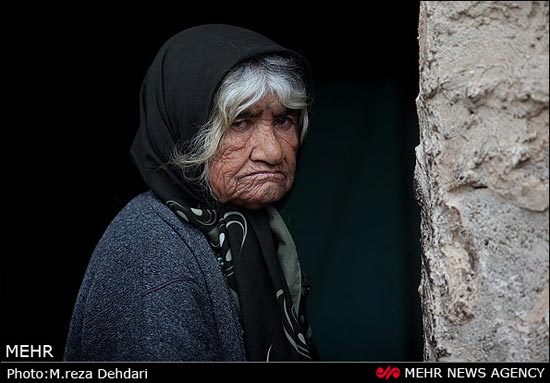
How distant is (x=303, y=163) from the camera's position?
441 centimetres

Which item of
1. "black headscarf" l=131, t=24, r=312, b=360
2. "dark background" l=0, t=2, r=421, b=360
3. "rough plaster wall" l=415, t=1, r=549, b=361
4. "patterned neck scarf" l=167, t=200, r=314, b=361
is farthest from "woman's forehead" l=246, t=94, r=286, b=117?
"dark background" l=0, t=2, r=421, b=360

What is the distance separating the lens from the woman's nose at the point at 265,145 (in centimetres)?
241

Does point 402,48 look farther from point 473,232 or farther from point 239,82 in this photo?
point 473,232

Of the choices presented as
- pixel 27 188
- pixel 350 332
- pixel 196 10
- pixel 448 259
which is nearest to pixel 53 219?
Answer: pixel 27 188

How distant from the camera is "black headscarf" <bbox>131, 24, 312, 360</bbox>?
2.33m

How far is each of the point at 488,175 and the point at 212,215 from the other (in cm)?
90

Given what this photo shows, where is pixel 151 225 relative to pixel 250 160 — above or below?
below

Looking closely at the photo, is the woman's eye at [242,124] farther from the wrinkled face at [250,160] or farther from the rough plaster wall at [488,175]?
the rough plaster wall at [488,175]

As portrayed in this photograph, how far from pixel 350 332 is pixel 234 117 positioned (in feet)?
7.74
